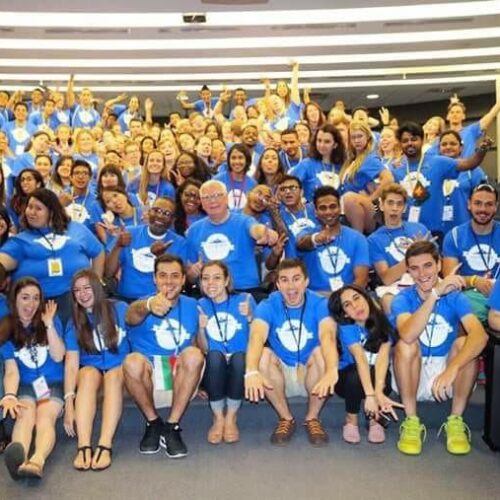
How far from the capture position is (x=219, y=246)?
3.93 meters

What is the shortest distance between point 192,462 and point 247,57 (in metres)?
7.77

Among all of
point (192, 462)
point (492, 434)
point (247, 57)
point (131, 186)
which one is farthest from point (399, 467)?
point (247, 57)

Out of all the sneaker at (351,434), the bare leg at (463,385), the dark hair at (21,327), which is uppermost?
the dark hair at (21,327)

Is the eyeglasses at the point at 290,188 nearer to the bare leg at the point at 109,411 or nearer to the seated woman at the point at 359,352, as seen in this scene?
the seated woman at the point at 359,352

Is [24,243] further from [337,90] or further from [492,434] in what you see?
[337,90]

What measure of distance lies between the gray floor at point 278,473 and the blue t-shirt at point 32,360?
1.24 ft

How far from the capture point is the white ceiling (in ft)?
23.9

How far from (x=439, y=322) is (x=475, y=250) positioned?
0.80 meters

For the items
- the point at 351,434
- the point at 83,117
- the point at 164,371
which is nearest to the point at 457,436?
the point at 351,434

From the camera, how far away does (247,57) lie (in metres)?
9.65

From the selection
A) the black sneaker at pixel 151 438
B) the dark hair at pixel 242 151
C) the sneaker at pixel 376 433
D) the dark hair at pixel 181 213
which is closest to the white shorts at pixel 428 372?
the sneaker at pixel 376 433

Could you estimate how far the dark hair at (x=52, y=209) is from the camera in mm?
3730

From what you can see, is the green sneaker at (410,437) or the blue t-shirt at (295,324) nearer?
the green sneaker at (410,437)

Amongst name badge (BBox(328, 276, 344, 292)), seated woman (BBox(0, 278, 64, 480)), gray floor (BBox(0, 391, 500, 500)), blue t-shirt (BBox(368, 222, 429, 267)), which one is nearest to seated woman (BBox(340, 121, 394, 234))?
blue t-shirt (BBox(368, 222, 429, 267))
